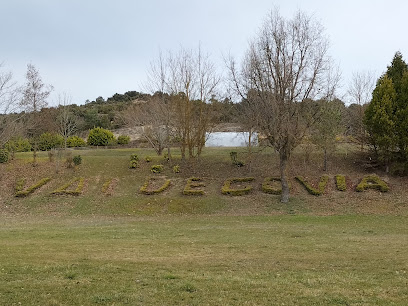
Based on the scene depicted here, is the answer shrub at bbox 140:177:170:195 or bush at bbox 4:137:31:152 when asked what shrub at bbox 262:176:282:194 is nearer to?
shrub at bbox 140:177:170:195

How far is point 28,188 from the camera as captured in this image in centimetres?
2197

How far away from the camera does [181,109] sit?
24.0 meters

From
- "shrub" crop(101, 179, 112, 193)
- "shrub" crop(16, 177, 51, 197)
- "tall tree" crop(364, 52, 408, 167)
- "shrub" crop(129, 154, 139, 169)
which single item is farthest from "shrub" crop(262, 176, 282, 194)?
"shrub" crop(16, 177, 51, 197)

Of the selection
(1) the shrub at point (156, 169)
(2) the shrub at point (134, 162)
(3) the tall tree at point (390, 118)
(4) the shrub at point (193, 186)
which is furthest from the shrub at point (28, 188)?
(3) the tall tree at point (390, 118)

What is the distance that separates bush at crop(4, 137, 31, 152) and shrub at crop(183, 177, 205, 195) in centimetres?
1394

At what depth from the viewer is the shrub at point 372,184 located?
20367 mm

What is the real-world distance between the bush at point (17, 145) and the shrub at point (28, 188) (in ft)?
18.8

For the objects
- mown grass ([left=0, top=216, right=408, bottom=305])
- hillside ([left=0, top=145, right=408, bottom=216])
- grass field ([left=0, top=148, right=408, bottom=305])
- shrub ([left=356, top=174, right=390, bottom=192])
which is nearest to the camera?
mown grass ([left=0, top=216, right=408, bottom=305])

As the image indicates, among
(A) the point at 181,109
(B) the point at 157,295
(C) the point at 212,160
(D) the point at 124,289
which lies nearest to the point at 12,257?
(D) the point at 124,289

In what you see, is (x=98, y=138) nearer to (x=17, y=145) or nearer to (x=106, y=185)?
(x=17, y=145)

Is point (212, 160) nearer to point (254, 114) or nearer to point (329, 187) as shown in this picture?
point (254, 114)

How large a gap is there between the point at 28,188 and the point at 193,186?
9.57 meters

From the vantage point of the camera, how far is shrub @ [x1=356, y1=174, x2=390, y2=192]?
20.4 meters

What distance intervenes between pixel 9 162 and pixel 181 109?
1270 centimetres
